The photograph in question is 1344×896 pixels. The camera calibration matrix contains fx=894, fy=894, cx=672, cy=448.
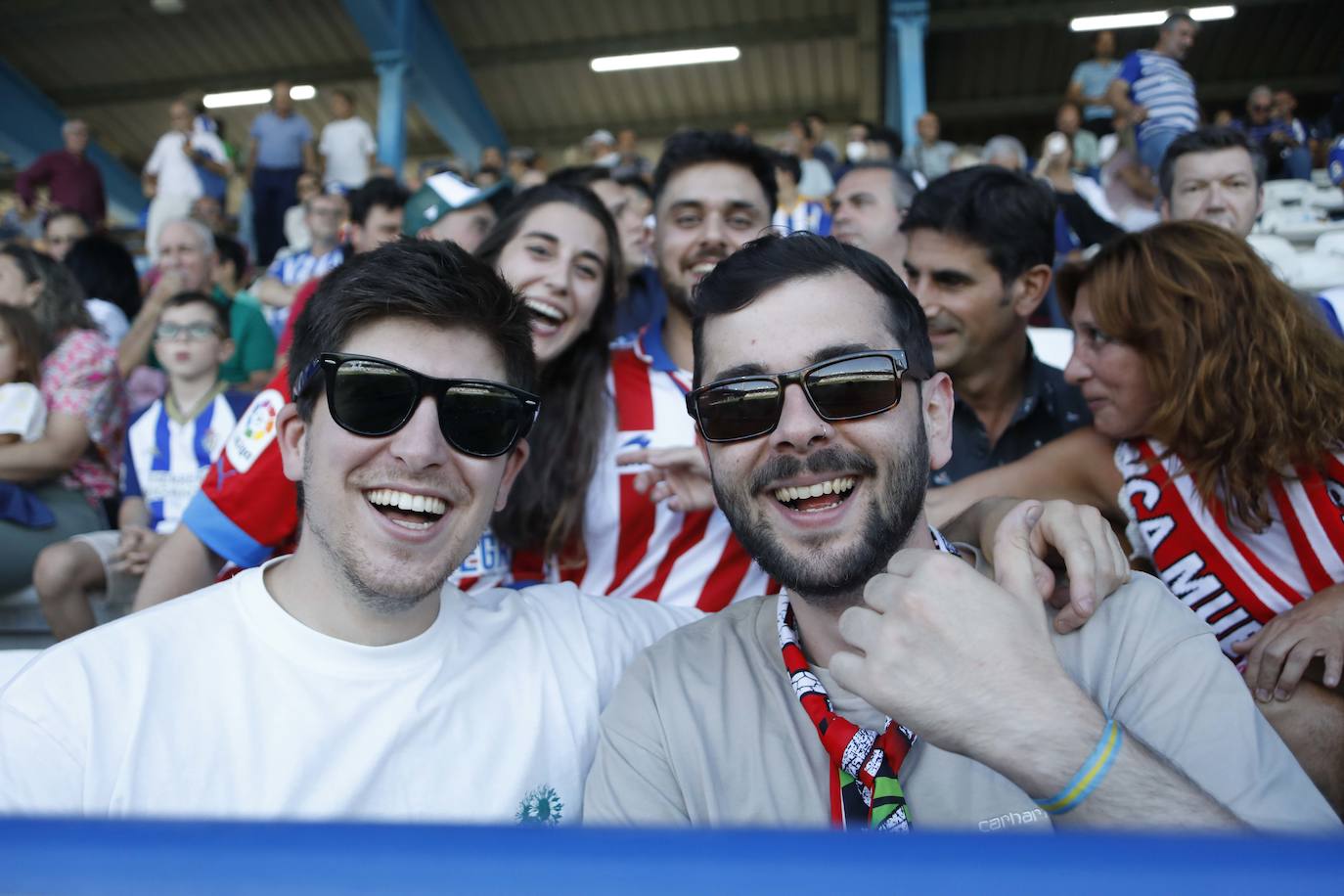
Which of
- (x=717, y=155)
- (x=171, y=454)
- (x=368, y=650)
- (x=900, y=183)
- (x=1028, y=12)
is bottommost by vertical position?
(x=368, y=650)

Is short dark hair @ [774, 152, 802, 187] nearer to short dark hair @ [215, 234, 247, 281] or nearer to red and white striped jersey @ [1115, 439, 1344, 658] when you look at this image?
short dark hair @ [215, 234, 247, 281]

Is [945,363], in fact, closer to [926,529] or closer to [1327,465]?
[1327,465]

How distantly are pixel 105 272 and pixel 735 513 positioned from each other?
5801 mm

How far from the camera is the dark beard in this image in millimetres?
1346

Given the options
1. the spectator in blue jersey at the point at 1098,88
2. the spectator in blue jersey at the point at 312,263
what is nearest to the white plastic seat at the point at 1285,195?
the spectator in blue jersey at the point at 1098,88

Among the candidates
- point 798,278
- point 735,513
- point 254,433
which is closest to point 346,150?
point 254,433

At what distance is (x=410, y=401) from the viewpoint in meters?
1.46

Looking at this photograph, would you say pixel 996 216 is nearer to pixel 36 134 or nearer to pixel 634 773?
pixel 634 773

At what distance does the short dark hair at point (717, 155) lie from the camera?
268 cm

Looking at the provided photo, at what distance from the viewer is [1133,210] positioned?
5781 millimetres

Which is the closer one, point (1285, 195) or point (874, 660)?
point (874, 660)

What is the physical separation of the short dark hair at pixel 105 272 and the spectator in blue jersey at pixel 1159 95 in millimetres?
6627

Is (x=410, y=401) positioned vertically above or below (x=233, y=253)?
below

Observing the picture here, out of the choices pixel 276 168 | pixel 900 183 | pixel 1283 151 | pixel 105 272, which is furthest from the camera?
pixel 276 168
